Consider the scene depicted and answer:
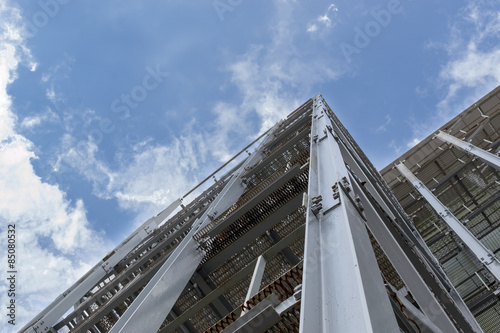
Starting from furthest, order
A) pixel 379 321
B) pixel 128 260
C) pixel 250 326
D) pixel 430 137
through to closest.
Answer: pixel 430 137 → pixel 128 260 → pixel 250 326 → pixel 379 321

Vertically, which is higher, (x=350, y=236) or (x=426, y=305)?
(x=350, y=236)

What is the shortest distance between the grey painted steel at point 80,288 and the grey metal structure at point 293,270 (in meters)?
0.03

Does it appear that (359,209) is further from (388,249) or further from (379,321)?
(379,321)

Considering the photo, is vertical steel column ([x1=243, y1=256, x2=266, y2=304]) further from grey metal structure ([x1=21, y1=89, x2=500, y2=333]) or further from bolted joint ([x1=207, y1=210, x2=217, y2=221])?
bolted joint ([x1=207, y1=210, x2=217, y2=221])

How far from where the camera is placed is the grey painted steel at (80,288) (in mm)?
8781

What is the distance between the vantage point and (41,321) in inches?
343

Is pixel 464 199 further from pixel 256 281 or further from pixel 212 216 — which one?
pixel 256 281

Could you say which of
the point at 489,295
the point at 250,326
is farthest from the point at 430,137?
the point at 250,326

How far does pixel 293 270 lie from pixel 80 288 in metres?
7.44

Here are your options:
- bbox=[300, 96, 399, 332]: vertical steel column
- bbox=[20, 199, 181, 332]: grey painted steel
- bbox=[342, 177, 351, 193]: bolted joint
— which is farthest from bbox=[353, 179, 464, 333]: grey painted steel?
bbox=[20, 199, 181, 332]: grey painted steel

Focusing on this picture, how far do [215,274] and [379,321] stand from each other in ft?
17.0

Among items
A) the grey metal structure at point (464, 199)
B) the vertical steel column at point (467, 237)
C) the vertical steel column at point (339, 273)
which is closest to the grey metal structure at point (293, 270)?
the vertical steel column at point (339, 273)

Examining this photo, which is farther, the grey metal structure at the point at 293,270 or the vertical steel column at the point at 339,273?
the grey metal structure at the point at 293,270

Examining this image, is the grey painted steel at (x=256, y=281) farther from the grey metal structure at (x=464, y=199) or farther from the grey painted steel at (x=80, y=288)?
the grey metal structure at (x=464, y=199)
